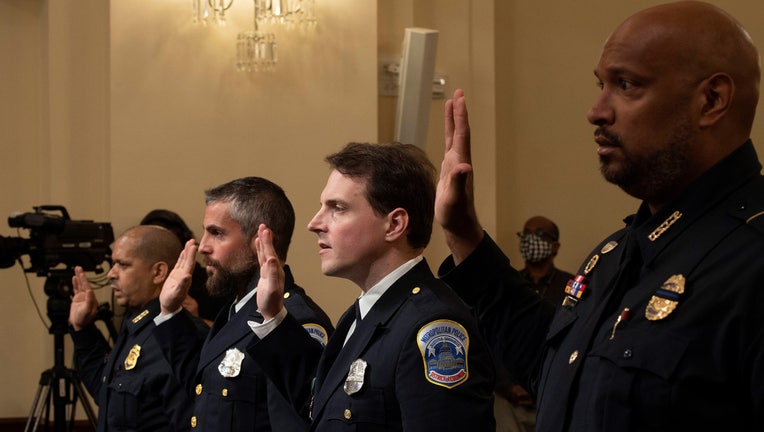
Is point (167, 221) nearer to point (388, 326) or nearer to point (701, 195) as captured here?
point (388, 326)

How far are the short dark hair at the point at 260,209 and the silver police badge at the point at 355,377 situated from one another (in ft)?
3.18

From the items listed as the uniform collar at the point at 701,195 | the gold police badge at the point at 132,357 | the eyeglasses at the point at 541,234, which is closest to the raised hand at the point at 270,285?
the uniform collar at the point at 701,195

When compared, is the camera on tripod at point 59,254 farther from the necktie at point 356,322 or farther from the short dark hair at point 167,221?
the necktie at point 356,322

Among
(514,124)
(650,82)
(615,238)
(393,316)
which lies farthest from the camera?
(514,124)

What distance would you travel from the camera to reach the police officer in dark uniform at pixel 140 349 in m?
3.10

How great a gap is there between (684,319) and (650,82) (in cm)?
38

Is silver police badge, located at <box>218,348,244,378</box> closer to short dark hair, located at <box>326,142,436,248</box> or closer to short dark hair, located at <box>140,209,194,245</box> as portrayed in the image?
short dark hair, located at <box>326,142,436,248</box>

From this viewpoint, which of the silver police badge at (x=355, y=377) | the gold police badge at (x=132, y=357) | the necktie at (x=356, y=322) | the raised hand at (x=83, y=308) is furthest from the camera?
the raised hand at (x=83, y=308)

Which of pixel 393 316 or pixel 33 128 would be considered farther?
pixel 33 128

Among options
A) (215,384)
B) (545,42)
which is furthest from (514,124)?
(215,384)

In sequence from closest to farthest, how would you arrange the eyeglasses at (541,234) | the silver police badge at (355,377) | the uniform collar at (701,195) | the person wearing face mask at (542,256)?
the uniform collar at (701,195) → the silver police badge at (355,377) → the person wearing face mask at (542,256) → the eyeglasses at (541,234)

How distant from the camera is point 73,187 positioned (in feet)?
18.5

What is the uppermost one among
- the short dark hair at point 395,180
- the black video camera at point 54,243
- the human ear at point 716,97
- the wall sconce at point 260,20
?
the wall sconce at point 260,20

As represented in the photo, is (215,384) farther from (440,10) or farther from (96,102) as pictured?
(440,10)
